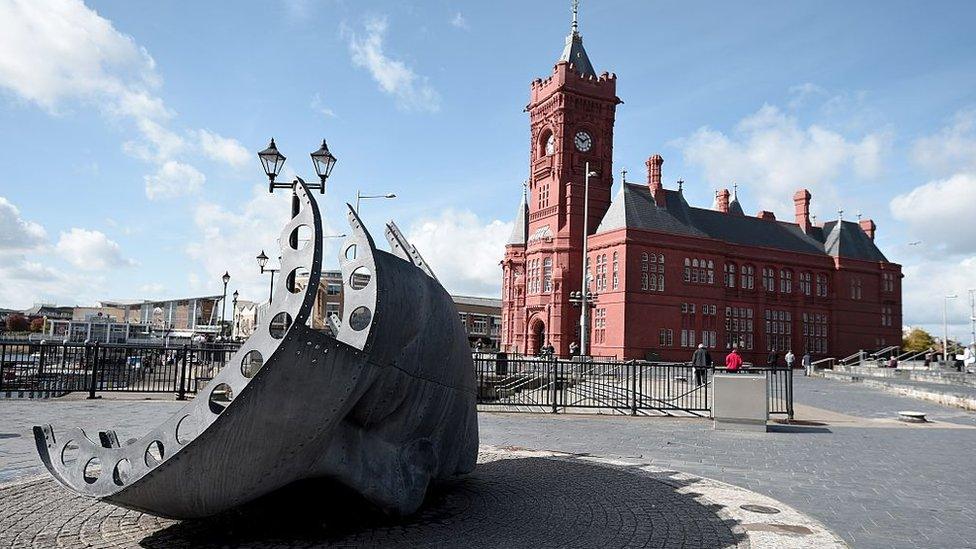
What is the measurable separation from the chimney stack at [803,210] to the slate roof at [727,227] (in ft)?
2.71

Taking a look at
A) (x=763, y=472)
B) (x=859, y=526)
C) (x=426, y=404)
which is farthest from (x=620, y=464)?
(x=426, y=404)

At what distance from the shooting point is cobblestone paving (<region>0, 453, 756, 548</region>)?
4984mm

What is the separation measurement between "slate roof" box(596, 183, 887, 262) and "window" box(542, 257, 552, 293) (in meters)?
5.19

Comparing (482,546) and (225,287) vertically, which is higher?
(225,287)

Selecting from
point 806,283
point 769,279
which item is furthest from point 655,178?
point 806,283

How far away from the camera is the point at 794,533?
559cm

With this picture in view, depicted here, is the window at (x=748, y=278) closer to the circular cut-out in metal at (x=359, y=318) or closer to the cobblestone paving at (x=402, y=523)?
the cobblestone paving at (x=402, y=523)

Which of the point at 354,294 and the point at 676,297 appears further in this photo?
the point at 676,297

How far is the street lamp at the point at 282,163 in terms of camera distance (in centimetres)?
1036

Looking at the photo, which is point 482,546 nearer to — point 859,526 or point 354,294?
point 354,294

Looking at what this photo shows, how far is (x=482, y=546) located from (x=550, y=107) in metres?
55.0

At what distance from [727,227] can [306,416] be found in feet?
196

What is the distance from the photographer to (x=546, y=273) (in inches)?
2164

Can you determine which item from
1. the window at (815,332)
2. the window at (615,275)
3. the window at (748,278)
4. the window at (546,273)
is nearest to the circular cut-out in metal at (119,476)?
the window at (615,275)
